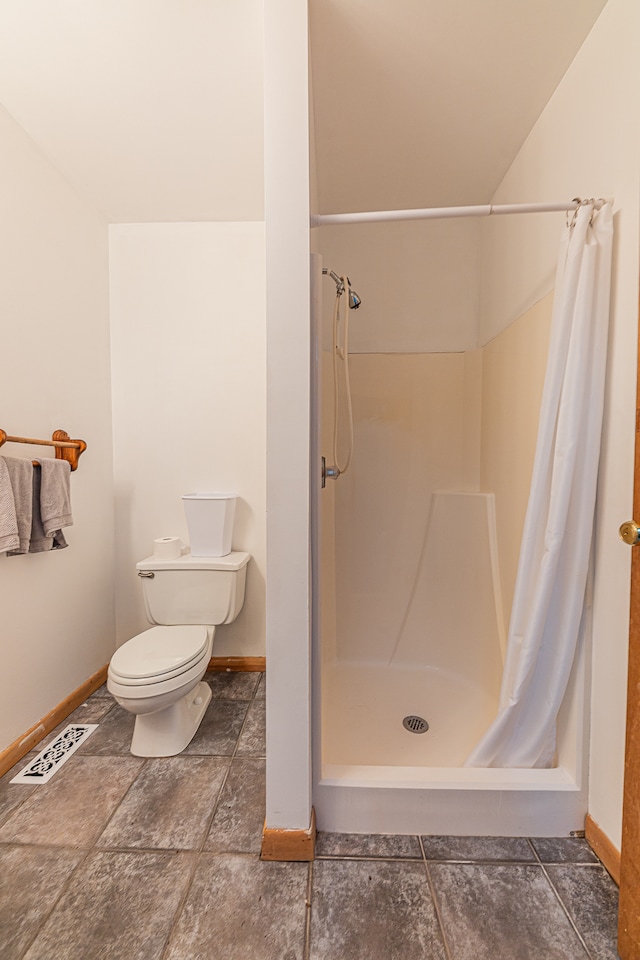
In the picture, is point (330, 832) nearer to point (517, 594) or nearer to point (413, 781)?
point (413, 781)

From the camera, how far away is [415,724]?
1681 millimetres

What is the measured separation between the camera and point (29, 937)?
0.95m

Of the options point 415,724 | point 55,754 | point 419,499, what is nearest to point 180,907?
point 55,754

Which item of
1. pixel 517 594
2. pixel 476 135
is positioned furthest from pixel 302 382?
pixel 476 135

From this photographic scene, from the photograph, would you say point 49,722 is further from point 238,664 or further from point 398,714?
point 398,714

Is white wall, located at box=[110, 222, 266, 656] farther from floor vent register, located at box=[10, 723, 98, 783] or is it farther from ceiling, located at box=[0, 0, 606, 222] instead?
floor vent register, located at box=[10, 723, 98, 783]

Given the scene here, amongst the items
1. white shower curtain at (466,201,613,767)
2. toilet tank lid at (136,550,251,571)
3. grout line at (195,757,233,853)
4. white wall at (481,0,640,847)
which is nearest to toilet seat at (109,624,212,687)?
toilet tank lid at (136,550,251,571)

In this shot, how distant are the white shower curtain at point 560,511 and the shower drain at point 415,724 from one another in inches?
14.7

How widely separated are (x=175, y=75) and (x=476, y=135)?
1.11m

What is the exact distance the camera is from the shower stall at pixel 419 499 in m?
1.70

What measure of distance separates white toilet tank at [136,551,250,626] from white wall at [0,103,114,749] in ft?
1.12

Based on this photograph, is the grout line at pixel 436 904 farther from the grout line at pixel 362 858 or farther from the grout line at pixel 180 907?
the grout line at pixel 180 907

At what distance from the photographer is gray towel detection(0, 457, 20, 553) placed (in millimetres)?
1394

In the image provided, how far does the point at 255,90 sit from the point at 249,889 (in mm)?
2387
